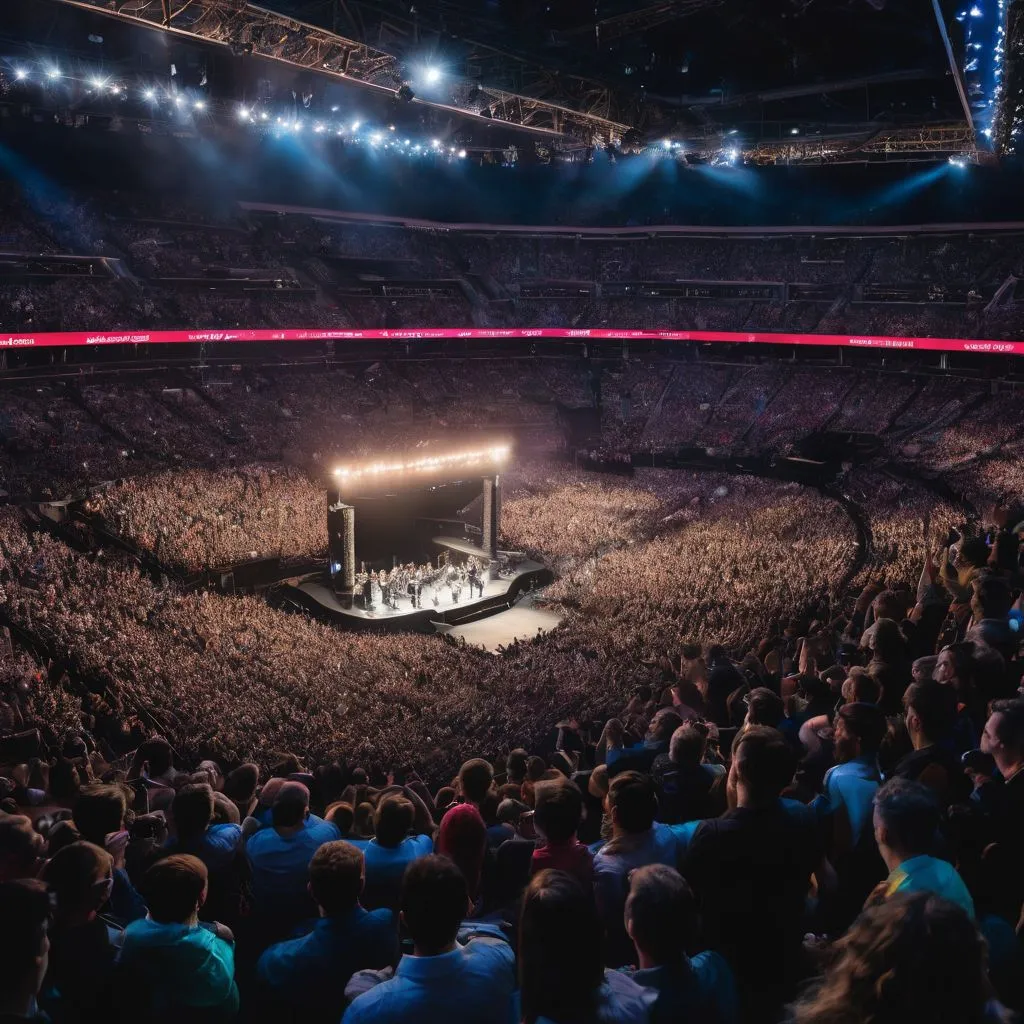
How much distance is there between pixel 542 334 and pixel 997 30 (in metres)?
33.0

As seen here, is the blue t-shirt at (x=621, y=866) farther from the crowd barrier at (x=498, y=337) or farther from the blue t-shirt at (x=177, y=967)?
the crowd barrier at (x=498, y=337)

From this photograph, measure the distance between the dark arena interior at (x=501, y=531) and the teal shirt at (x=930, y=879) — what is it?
0.02 metres

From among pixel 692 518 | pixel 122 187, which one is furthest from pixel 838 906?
pixel 122 187

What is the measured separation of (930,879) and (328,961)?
2.77 metres

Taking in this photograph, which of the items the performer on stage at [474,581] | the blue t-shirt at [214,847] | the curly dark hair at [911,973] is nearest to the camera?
the curly dark hair at [911,973]

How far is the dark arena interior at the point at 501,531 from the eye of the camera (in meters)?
3.81

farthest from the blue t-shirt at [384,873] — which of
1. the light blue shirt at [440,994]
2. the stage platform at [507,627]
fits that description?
the stage platform at [507,627]

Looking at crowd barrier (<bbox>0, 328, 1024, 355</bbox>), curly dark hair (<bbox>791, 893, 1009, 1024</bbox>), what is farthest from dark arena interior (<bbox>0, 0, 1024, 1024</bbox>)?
crowd barrier (<bbox>0, 328, 1024, 355</bbox>)

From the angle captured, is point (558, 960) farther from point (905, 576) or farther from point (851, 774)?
point (905, 576)

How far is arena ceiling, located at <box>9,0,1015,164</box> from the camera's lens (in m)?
23.2

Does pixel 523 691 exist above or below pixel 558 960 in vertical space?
below

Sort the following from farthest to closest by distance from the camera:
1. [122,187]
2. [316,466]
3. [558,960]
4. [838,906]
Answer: [122,187]
[316,466]
[838,906]
[558,960]

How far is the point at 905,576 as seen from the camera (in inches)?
602

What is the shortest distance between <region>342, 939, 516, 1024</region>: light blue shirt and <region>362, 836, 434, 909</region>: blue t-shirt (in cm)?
160
